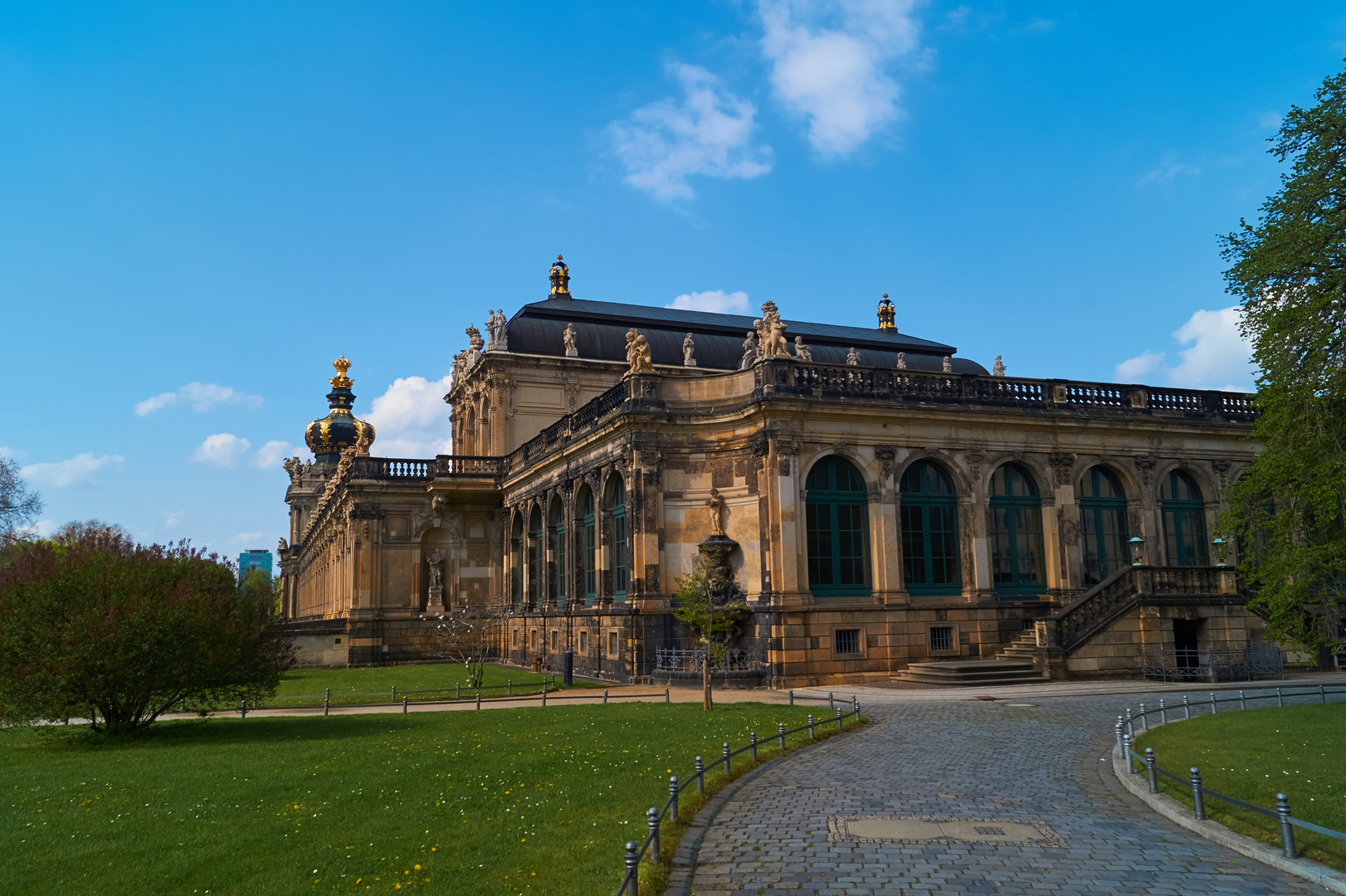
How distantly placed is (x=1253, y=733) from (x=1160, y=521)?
2283cm

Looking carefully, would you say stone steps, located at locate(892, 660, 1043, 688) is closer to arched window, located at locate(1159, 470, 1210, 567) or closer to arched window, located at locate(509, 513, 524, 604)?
arched window, located at locate(1159, 470, 1210, 567)

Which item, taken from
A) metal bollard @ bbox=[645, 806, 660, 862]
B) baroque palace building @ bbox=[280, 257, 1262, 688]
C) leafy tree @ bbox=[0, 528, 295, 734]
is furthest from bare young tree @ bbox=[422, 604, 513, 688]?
metal bollard @ bbox=[645, 806, 660, 862]

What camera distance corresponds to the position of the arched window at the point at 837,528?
34688 millimetres

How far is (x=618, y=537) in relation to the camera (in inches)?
1555

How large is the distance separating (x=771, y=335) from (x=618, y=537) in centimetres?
1060

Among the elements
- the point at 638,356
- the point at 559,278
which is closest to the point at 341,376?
the point at 559,278

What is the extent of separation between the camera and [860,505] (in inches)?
1400

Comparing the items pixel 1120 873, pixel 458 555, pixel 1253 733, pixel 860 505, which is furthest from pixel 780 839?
pixel 458 555

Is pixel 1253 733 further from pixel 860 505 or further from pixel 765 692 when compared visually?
pixel 860 505

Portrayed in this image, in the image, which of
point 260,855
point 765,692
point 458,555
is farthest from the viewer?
point 458,555

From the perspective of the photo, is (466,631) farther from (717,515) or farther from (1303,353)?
(1303,353)

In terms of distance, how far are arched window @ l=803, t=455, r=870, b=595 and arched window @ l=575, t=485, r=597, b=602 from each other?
36.6 ft

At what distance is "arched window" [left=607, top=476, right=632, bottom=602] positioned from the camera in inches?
1527

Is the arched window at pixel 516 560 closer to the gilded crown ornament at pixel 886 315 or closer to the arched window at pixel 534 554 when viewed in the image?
the arched window at pixel 534 554
